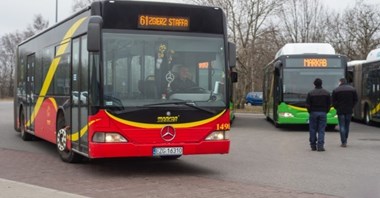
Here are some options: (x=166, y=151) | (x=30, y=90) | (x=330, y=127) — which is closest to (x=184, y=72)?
(x=166, y=151)

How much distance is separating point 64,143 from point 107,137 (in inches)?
99.6

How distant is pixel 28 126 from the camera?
15711mm

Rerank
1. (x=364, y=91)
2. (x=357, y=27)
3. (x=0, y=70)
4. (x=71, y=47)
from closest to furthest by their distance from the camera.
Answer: (x=71, y=47) < (x=364, y=91) < (x=357, y=27) < (x=0, y=70)

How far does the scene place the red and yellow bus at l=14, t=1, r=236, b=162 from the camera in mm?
9359

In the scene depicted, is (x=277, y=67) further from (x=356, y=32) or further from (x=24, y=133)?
(x=356, y=32)

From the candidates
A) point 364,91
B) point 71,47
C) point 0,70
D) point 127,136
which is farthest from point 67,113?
point 0,70

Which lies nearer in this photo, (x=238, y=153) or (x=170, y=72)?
(x=170, y=72)

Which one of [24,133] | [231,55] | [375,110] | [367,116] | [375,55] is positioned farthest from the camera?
[367,116]

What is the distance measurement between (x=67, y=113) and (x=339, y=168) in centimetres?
546

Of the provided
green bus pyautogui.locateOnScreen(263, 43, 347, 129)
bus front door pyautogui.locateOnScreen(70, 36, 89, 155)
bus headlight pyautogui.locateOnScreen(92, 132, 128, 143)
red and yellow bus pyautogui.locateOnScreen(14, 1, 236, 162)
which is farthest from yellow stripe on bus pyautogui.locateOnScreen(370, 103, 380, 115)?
Result: bus headlight pyautogui.locateOnScreen(92, 132, 128, 143)

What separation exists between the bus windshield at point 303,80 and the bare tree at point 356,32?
81.7ft

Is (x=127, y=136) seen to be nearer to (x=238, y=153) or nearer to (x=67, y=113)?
(x=67, y=113)

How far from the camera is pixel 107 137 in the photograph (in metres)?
9.33

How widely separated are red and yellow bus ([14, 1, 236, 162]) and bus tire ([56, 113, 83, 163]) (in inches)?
26.3
